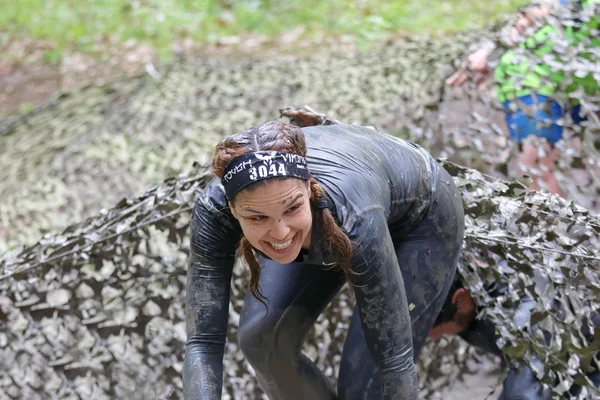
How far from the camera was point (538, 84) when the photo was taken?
3.97 m

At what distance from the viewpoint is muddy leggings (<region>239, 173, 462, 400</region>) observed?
2387mm

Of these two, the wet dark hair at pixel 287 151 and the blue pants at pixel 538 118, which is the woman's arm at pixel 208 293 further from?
the blue pants at pixel 538 118

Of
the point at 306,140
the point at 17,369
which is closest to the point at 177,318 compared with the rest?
the point at 17,369

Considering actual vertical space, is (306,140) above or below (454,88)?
above

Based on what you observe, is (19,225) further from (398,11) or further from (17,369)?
(398,11)

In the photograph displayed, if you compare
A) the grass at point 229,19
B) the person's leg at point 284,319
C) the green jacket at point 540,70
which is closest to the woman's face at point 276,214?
the person's leg at point 284,319

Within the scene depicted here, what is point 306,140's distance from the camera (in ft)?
7.18

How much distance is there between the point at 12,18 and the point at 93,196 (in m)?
4.00

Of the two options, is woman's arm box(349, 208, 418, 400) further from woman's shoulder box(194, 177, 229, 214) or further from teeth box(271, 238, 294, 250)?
woman's shoulder box(194, 177, 229, 214)

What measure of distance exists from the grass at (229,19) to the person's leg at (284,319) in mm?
5051

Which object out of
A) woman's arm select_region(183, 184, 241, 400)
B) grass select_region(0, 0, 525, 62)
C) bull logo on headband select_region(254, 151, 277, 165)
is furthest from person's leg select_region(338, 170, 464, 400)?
grass select_region(0, 0, 525, 62)

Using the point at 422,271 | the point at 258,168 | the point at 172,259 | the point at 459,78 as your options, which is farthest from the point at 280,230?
the point at 459,78

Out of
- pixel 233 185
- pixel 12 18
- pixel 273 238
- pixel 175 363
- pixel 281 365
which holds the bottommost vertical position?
pixel 12 18

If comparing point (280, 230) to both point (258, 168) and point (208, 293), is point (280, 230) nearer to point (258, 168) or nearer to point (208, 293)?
point (258, 168)
